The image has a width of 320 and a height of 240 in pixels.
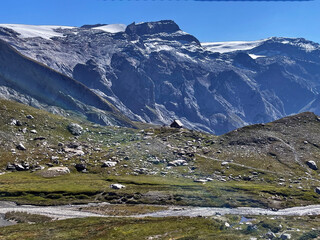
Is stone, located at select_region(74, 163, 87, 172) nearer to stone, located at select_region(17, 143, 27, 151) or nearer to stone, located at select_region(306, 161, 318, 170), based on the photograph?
stone, located at select_region(17, 143, 27, 151)

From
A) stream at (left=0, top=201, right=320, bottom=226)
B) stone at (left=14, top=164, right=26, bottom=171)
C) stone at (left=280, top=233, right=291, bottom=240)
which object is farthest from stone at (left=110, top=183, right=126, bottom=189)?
stone at (left=280, top=233, right=291, bottom=240)

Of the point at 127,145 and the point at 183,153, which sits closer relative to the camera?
the point at 183,153

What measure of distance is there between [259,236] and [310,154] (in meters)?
131

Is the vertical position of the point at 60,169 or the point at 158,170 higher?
the point at 60,169

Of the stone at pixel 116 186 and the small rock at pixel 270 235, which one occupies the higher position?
the small rock at pixel 270 235

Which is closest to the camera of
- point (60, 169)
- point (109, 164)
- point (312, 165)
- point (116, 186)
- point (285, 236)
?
point (285, 236)

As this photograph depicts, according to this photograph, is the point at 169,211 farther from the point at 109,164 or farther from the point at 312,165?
the point at 312,165

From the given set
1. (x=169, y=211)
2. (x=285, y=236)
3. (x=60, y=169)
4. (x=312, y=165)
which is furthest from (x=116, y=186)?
(x=312, y=165)

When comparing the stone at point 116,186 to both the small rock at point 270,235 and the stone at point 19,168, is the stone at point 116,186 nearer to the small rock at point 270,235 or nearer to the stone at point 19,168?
the stone at point 19,168

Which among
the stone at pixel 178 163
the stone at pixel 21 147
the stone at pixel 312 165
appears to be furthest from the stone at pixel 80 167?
the stone at pixel 312 165

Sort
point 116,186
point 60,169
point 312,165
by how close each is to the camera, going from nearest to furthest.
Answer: point 116,186 → point 60,169 → point 312,165

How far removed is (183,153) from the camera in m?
181

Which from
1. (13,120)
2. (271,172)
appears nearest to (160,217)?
(271,172)

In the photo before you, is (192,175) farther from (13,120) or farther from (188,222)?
(13,120)
